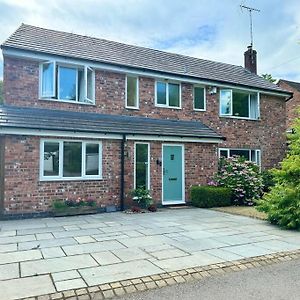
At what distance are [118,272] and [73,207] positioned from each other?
6.22m

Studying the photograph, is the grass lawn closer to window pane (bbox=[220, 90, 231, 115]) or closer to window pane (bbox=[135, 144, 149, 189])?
window pane (bbox=[135, 144, 149, 189])

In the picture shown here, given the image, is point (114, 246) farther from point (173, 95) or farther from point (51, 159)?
point (173, 95)

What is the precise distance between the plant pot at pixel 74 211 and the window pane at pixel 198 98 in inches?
290

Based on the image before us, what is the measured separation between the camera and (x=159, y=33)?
13070mm

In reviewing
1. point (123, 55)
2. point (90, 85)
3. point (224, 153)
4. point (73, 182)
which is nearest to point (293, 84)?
point (224, 153)

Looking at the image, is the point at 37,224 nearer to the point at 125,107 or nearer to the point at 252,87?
the point at 125,107

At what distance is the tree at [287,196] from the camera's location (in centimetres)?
852

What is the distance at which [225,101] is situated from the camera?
53.9 ft

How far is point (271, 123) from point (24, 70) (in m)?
12.8

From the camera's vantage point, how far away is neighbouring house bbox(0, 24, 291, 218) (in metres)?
10.7

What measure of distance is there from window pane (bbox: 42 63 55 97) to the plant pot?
431 cm

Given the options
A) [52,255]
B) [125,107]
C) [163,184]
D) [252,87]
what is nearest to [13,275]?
[52,255]

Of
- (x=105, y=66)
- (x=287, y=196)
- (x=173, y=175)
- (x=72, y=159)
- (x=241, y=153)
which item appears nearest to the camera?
(x=287, y=196)

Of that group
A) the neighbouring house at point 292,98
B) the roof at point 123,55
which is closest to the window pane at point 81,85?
the roof at point 123,55
